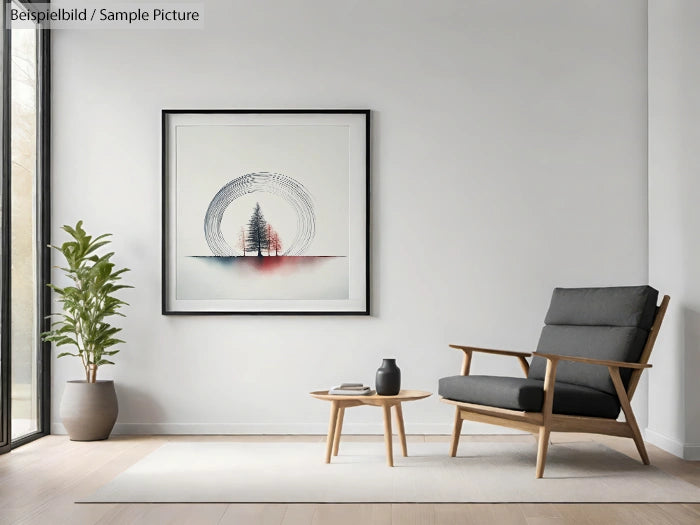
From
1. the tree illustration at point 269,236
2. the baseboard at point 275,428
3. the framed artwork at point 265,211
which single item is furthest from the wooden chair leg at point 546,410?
the tree illustration at point 269,236

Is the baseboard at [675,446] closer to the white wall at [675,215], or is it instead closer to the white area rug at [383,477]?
the white wall at [675,215]

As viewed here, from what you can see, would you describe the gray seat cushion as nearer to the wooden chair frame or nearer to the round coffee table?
the wooden chair frame

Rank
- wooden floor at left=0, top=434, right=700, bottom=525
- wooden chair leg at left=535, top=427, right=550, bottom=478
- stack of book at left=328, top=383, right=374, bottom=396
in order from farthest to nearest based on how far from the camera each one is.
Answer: stack of book at left=328, top=383, right=374, bottom=396
wooden chair leg at left=535, top=427, right=550, bottom=478
wooden floor at left=0, top=434, right=700, bottom=525

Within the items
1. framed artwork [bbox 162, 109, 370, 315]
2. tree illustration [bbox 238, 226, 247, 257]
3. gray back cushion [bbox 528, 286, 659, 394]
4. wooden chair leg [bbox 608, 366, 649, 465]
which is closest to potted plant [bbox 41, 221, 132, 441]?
framed artwork [bbox 162, 109, 370, 315]

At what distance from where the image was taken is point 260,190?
550 centimetres

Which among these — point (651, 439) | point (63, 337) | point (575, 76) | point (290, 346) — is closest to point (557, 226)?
point (575, 76)

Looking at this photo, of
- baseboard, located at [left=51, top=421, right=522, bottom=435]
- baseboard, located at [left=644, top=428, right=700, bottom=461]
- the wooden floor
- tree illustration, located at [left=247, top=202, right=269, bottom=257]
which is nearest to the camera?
the wooden floor

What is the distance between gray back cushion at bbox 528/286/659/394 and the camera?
4.30 meters

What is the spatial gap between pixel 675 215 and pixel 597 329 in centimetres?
95

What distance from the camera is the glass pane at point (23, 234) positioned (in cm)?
507

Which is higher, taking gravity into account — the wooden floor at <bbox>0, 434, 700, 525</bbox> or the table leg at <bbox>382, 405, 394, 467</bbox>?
the table leg at <bbox>382, 405, 394, 467</bbox>

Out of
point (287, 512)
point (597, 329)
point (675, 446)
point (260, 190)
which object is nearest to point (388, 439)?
point (287, 512)

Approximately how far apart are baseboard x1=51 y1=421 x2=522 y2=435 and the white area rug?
49 cm

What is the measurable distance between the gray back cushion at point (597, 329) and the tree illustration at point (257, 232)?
193 centimetres
